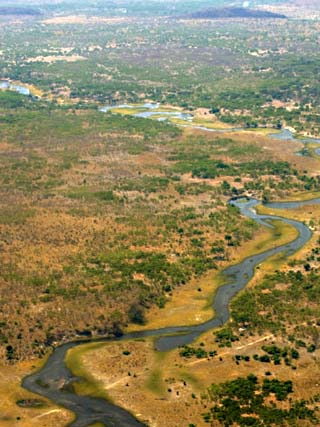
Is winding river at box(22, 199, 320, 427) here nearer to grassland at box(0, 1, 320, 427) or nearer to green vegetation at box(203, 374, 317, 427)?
grassland at box(0, 1, 320, 427)

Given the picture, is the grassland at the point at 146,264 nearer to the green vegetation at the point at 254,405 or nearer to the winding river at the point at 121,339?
the green vegetation at the point at 254,405

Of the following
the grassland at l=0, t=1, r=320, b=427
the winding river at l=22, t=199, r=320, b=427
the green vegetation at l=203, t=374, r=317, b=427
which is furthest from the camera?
the grassland at l=0, t=1, r=320, b=427

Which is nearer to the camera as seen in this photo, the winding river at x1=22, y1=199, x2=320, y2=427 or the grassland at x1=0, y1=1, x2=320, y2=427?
the winding river at x1=22, y1=199, x2=320, y2=427

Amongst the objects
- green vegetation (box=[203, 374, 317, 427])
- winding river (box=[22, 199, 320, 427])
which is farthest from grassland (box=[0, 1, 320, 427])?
winding river (box=[22, 199, 320, 427])

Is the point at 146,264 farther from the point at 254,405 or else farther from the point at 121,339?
the point at 254,405

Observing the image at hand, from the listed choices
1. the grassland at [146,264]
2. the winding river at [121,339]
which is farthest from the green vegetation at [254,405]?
the winding river at [121,339]

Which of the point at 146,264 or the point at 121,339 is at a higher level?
the point at 146,264

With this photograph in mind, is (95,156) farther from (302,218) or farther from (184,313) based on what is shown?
(184,313)

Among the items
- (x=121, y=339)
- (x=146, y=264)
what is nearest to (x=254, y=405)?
(x=121, y=339)

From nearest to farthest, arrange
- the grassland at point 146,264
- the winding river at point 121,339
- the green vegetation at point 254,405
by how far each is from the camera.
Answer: the green vegetation at point 254,405 → the winding river at point 121,339 → the grassland at point 146,264
